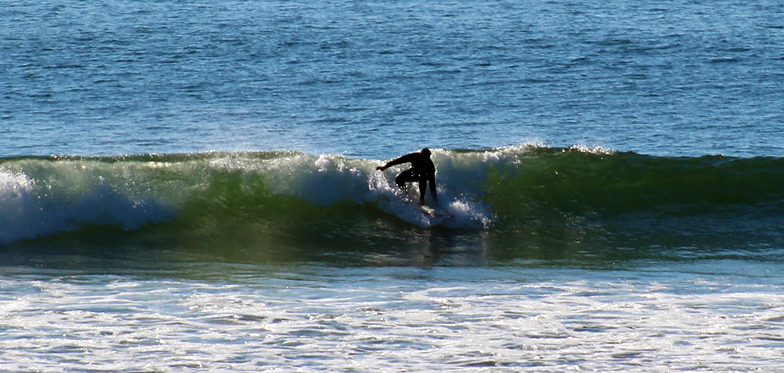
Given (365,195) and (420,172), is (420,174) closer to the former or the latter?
(420,172)

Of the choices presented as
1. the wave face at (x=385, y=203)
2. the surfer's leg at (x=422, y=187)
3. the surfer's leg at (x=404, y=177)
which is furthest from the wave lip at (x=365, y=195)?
the surfer's leg at (x=404, y=177)

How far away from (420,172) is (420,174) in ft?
0.12

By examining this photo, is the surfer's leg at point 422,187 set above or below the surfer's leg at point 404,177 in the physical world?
below

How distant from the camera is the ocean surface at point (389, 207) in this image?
27.7 feet

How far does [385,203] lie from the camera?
Answer: 49.9ft

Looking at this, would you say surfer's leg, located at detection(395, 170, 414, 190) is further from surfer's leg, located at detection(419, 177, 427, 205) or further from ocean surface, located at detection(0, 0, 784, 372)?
ocean surface, located at detection(0, 0, 784, 372)

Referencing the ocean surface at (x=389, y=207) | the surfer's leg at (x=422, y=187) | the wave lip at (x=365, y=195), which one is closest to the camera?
the ocean surface at (x=389, y=207)

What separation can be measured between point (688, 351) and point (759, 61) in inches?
1067

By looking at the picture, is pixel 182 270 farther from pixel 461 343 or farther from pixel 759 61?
pixel 759 61

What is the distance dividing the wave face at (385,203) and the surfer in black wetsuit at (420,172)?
1.09 ft

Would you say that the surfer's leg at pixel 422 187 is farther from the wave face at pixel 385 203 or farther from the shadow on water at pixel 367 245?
the shadow on water at pixel 367 245

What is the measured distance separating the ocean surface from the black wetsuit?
1.27 feet

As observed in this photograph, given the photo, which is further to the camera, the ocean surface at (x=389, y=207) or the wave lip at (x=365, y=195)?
the wave lip at (x=365, y=195)

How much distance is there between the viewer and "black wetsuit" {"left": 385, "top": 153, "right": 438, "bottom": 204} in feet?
47.6
